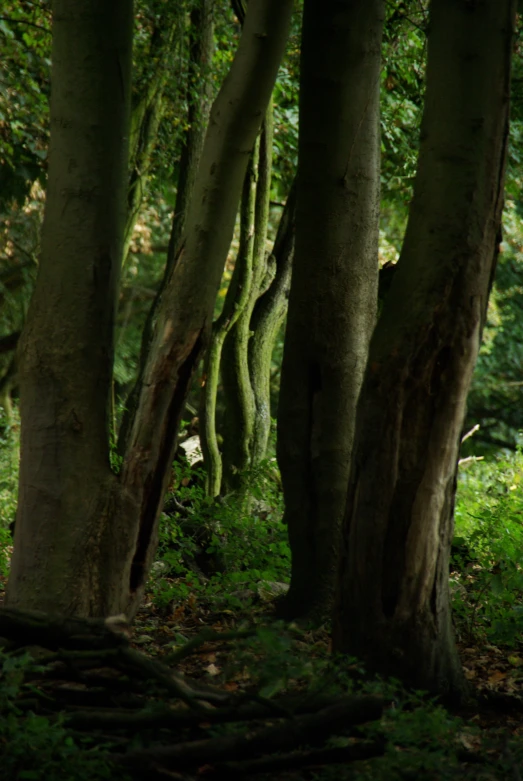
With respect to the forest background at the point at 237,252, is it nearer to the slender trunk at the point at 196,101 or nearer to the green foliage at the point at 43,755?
the slender trunk at the point at 196,101

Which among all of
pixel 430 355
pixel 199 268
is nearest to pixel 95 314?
pixel 199 268

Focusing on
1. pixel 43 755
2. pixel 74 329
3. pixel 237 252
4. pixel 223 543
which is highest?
pixel 237 252

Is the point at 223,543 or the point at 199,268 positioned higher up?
the point at 199,268

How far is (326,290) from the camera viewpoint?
209 inches

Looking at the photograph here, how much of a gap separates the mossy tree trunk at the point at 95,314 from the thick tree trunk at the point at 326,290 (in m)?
0.58

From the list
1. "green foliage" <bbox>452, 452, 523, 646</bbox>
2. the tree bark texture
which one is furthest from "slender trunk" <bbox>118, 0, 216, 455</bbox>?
the tree bark texture

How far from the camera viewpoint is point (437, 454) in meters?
4.25

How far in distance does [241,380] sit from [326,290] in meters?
2.65

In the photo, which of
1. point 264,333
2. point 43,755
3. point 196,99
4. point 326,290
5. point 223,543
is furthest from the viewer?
point 196,99

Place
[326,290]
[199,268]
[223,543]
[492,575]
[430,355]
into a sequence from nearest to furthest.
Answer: [430,355], [199,268], [326,290], [492,575], [223,543]

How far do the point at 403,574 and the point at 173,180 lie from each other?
9176 millimetres

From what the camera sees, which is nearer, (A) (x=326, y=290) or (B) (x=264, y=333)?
(A) (x=326, y=290)

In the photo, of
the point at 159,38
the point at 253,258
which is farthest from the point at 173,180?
the point at 253,258

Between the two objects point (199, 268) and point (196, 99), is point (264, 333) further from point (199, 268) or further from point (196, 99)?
point (199, 268)
